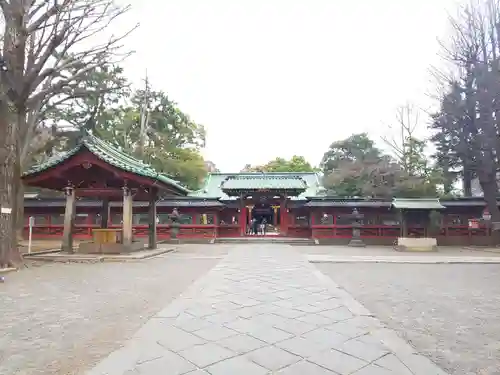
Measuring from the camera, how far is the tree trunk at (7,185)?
32.0 feet

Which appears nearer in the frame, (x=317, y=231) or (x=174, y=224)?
(x=174, y=224)

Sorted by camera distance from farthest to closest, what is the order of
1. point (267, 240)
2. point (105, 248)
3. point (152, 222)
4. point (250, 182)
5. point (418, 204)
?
point (250, 182) < point (267, 240) < point (418, 204) < point (152, 222) < point (105, 248)

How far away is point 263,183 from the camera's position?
2553cm

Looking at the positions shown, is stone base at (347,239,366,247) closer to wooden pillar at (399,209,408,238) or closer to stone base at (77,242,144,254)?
wooden pillar at (399,209,408,238)

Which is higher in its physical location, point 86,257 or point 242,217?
point 242,217

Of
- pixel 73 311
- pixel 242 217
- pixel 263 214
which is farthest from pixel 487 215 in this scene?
pixel 73 311

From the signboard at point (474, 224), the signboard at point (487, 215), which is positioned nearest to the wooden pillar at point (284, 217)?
the signboard at point (474, 224)

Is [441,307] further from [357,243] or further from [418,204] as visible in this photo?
[418,204]

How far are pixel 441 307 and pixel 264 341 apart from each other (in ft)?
11.3

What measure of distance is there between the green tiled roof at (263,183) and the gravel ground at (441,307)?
46.3ft

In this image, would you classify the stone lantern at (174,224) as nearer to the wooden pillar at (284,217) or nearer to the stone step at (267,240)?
the stone step at (267,240)

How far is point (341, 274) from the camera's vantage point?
948 centimetres

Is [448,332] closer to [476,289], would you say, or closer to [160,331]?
[160,331]

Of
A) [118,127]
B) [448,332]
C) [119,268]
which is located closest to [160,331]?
[448,332]
